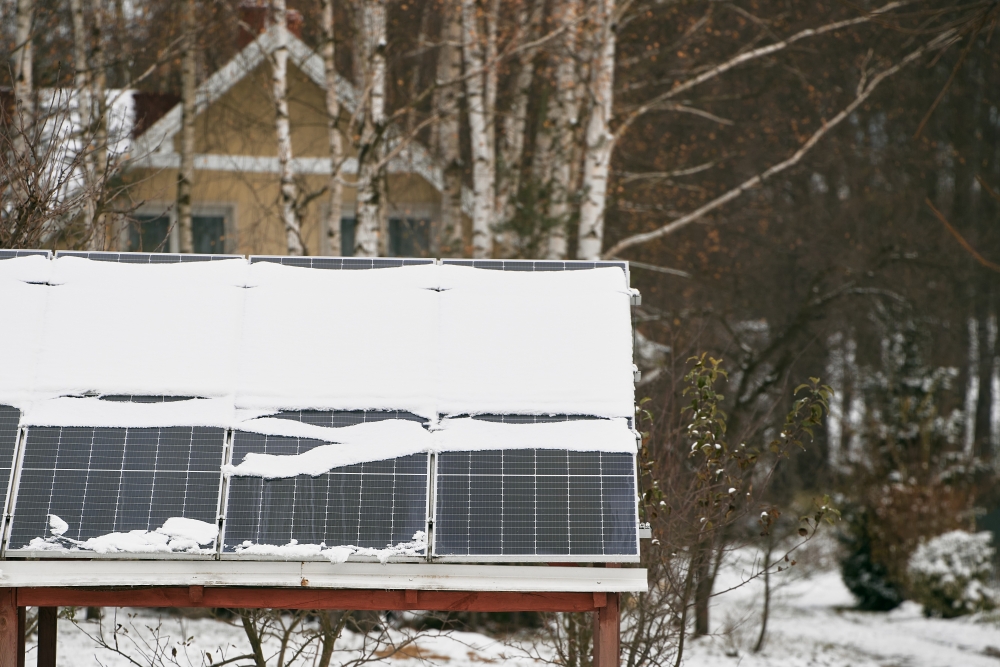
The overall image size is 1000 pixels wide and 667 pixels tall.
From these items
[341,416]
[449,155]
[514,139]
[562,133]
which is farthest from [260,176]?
[341,416]

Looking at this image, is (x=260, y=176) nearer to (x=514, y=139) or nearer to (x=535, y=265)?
(x=514, y=139)

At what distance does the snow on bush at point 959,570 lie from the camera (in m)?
17.0

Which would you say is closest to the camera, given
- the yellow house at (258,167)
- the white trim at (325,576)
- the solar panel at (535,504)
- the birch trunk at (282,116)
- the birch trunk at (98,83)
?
the white trim at (325,576)

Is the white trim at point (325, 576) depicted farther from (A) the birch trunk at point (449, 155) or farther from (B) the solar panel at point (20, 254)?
(A) the birch trunk at point (449, 155)

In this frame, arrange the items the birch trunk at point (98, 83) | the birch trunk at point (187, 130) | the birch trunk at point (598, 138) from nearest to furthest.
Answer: the birch trunk at point (98, 83) < the birch trunk at point (598, 138) < the birch trunk at point (187, 130)

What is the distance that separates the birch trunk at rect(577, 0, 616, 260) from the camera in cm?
1250

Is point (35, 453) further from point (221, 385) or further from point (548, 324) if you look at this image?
point (548, 324)

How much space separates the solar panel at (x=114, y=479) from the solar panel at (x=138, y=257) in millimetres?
1153

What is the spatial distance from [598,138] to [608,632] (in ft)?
26.8

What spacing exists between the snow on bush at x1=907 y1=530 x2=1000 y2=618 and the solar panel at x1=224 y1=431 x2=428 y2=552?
46.5 ft

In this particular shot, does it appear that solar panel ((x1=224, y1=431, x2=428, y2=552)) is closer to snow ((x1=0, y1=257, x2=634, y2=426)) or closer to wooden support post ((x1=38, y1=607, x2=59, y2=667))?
snow ((x1=0, y1=257, x2=634, y2=426))

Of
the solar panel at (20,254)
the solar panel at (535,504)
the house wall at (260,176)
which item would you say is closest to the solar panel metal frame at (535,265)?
the solar panel at (535,504)

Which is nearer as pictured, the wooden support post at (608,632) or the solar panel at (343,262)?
the wooden support post at (608,632)

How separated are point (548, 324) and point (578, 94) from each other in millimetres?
9477
